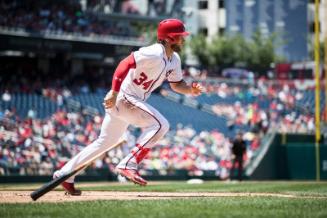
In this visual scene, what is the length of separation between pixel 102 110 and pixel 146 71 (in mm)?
18307

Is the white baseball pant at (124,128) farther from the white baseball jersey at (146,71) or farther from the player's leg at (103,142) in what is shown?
the white baseball jersey at (146,71)

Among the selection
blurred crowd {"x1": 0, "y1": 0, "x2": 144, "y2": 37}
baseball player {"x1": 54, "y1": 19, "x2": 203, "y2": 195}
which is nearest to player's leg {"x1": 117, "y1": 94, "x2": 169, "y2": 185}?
baseball player {"x1": 54, "y1": 19, "x2": 203, "y2": 195}

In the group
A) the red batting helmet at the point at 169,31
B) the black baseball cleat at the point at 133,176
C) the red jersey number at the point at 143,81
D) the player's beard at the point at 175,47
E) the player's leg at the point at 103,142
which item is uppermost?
the red batting helmet at the point at 169,31

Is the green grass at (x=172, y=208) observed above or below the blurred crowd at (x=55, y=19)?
below

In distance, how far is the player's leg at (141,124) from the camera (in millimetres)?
8719

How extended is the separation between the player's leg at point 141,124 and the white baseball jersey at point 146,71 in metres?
0.16

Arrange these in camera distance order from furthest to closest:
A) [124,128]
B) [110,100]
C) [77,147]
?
1. [77,147]
2. [124,128]
3. [110,100]

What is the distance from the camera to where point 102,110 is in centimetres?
2686

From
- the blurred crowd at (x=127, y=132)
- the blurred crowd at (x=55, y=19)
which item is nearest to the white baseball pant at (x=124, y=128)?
the blurred crowd at (x=127, y=132)

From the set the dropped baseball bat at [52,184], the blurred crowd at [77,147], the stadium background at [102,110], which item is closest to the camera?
the dropped baseball bat at [52,184]

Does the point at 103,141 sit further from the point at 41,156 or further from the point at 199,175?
the point at 199,175

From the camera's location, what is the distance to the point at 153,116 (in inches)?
345

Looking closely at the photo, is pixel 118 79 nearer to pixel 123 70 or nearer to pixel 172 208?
pixel 123 70

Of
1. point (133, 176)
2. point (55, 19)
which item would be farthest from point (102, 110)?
point (133, 176)
